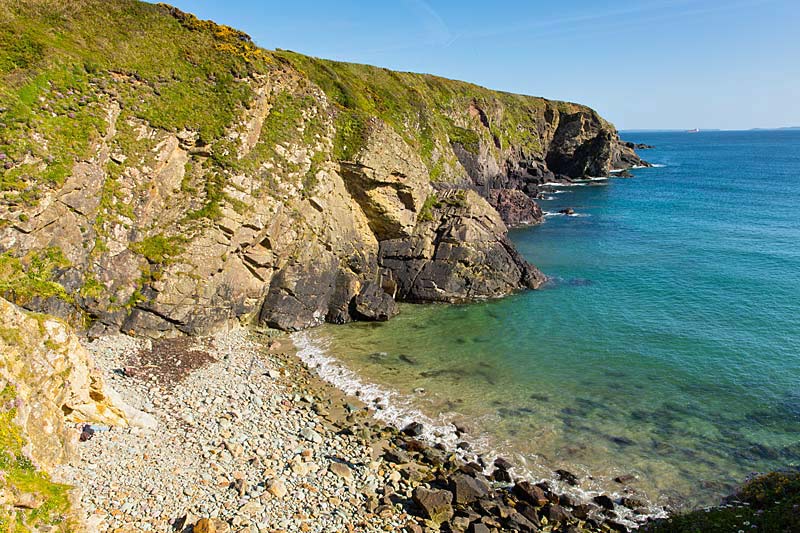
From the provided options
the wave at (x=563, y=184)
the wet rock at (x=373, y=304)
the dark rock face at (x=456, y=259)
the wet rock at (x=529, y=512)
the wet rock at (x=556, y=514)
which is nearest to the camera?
the wet rock at (x=529, y=512)

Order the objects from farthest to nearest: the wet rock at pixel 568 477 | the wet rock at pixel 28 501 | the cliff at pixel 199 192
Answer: the cliff at pixel 199 192 → the wet rock at pixel 568 477 → the wet rock at pixel 28 501

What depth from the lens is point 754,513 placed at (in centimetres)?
1602

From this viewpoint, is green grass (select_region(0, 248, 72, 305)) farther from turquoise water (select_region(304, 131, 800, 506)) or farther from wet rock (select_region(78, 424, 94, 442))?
turquoise water (select_region(304, 131, 800, 506))

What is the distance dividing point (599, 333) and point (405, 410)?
17351 millimetres

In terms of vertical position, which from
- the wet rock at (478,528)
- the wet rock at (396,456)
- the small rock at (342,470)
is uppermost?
the small rock at (342,470)

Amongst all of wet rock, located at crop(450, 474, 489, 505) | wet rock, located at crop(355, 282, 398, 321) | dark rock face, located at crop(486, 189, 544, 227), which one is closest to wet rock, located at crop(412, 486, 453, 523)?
wet rock, located at crop(450, 474, 489, 505)

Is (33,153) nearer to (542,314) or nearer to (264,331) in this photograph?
(264,331)

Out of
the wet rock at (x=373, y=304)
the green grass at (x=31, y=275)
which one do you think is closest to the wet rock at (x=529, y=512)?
the wet rock at (x=373, y=304)

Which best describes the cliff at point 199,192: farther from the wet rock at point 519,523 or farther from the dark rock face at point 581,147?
the dark rock face at point 581,147

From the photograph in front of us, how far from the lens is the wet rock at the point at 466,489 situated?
1800cm

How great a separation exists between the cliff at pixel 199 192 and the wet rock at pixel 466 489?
18420 mm

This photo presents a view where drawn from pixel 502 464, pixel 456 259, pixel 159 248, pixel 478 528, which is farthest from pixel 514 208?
pixel 478 528

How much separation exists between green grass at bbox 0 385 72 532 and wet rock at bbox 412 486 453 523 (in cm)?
1066

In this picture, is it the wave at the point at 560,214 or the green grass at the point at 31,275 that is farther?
the wave at the point at 560,214
